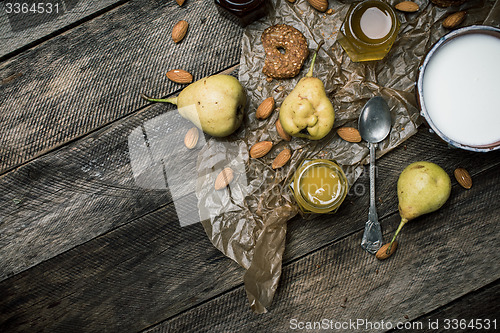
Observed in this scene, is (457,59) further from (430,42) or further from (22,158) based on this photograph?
(22,158)

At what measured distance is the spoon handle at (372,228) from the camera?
103 cm

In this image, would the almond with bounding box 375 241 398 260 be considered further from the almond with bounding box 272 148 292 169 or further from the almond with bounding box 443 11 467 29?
the almond with bounding box 443 11 467 29

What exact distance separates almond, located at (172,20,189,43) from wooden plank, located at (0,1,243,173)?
0.05 ft

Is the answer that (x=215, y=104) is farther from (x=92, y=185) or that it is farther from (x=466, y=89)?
(x=466, y=89)

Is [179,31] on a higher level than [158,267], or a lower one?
higher

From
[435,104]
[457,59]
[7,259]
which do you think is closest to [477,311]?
[435,104]

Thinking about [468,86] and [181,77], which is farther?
[181,77]

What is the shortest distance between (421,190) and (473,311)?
46 centimetres

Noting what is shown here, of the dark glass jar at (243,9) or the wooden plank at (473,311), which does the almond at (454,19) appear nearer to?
the dark glass jar at (243,9)

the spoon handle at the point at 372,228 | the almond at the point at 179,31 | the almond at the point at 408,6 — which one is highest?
the almond at the point at 179,31

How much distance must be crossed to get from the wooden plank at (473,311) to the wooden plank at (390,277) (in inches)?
0.6

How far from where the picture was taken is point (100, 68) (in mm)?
1088

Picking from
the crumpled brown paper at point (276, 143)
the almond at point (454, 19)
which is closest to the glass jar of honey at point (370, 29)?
the crumpled brown paper at point (276, 143)

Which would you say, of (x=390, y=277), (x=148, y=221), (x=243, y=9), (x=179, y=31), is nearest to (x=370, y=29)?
(x=243, y=9)
